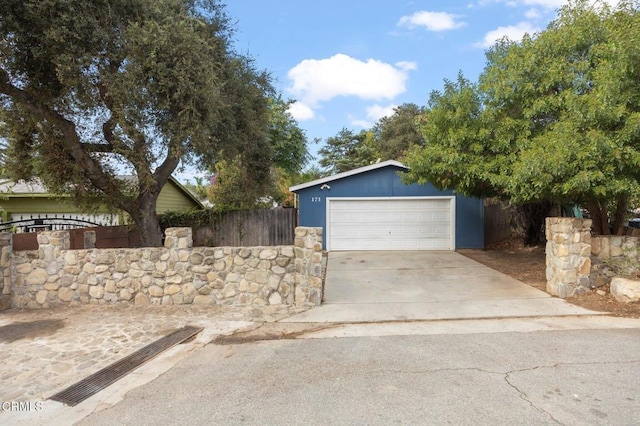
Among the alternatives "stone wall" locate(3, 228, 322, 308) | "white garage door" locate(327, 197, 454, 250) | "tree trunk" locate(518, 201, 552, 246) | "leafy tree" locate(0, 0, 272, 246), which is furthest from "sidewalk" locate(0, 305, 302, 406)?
"tree trunk" locate(518, 201, 552, 246)

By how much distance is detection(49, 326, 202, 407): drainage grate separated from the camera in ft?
10.7

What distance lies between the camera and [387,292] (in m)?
6.86

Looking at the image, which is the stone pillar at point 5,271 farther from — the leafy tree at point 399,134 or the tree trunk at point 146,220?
the leafy tree at point 399,134

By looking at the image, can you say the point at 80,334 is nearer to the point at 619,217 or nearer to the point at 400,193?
the point at 400,193

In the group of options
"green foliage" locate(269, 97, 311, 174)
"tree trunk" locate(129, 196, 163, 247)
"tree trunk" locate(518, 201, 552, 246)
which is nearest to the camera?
"tree trunk" locate(129, 196, 163, 247)

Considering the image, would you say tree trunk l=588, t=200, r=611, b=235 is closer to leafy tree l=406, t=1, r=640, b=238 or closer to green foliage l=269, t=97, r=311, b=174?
leafy tree l=406, t=1, r=640, b=238

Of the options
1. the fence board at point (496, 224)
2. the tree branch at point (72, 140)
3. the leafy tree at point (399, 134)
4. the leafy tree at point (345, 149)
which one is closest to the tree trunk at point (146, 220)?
the tree branch at point (72, 140)

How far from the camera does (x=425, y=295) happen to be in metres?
6.61

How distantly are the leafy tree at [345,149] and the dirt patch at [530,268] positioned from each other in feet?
66.3

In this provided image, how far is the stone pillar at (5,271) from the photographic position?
603 cm

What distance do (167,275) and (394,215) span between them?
28.3 ft

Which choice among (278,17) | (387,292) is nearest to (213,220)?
(278,17)

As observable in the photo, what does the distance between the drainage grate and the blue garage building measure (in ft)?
27.9

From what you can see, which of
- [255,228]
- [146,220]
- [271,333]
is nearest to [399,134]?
[255,228]
